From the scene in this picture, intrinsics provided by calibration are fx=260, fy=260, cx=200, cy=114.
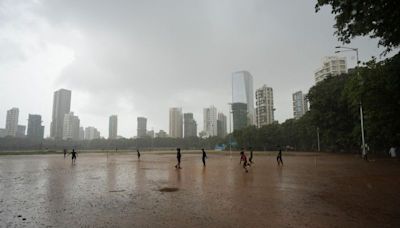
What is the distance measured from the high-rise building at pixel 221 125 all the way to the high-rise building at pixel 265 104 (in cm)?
3794

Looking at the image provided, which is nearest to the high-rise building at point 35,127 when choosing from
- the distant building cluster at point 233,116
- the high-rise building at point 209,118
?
the distant building cluster at point 233,116

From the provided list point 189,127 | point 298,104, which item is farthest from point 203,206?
point 189,127

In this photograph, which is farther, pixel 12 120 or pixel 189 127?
pixel 189 127

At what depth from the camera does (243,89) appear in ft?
470

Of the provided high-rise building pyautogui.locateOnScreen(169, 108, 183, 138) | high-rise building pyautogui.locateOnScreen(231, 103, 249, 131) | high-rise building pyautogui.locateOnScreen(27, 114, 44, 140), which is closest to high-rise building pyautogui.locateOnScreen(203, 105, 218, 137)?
high-rise building pyautogui.locateOnScreen(169, 108, 183, 138)

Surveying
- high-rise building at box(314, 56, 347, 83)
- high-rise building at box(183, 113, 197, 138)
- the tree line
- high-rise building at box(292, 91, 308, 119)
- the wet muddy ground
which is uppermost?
high-rise building at box(314, 56, 347, 83)

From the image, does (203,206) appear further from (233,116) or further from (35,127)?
(35,127)

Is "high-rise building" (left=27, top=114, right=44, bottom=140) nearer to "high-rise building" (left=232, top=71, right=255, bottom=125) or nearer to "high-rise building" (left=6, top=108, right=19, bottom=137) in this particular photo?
"high-rise building" (left=6, top=108, right=19, bottom=137)

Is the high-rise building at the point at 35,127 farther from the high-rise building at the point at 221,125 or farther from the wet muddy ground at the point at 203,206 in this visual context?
the wet muddy ground at the point at 203,206

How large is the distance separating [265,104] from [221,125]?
45423 mm

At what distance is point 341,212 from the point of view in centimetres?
782

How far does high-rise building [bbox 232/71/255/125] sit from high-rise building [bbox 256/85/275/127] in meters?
6.50

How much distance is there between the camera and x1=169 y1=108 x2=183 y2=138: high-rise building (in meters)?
194

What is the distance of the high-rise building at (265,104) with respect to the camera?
13112cm
